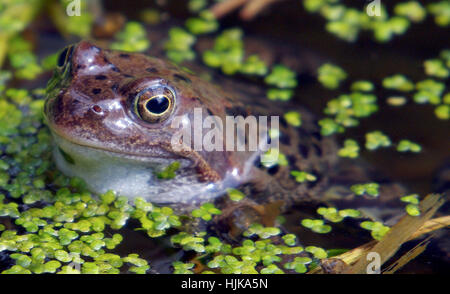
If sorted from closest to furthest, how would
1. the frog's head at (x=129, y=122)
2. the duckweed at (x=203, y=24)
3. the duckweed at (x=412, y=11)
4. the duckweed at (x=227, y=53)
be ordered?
the frog's head at (x=129, y=122) < the duckweed at (x=227, y=53) < the duckweed at (x=203, y=24) < the duckweed at (x=412, y=11)

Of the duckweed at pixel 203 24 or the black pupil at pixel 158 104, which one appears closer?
the black pupil at pixel 158 104

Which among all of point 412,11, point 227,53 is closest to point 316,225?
point 227,53

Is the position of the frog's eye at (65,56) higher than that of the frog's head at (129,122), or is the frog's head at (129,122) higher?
the frog's eye at (65,56)

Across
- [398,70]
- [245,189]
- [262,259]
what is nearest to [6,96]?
[245,189]

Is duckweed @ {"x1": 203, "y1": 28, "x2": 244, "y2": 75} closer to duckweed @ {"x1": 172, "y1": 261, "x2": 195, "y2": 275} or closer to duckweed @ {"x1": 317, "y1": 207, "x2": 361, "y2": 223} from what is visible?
duckweed @ {"x1": 317, "y1": 207, "x2": 361, "y2": 223}

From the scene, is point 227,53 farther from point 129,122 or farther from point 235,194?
point 129,122

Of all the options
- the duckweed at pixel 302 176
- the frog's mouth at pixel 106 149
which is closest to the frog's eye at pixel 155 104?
the frog's mouth at pixel 106 149

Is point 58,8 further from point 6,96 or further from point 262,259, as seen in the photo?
point 262,259

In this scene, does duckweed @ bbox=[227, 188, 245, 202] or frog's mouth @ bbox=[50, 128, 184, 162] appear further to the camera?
duckweed @ bbox=[227, 188, 245, 202]

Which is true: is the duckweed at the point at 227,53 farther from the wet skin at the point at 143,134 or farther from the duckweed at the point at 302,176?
the duckweed at the point at 302,176

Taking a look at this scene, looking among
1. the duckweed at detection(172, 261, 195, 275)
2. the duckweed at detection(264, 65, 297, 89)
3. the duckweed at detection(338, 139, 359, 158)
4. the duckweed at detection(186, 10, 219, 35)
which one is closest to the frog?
the duckweed at detection(338, 139, 359, 158)
